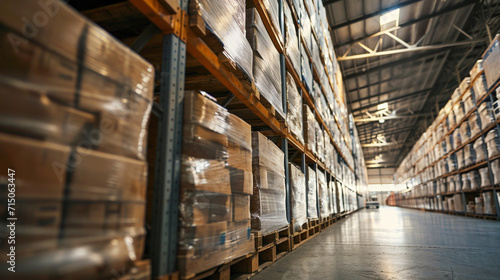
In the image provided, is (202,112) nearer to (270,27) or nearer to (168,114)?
(168,114)

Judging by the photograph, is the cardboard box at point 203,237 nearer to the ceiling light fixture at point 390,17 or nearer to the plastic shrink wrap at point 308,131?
the plastic shrink wrap at point 308,131

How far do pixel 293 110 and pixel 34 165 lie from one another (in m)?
3.40

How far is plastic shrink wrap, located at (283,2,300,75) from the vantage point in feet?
Result: 12.5

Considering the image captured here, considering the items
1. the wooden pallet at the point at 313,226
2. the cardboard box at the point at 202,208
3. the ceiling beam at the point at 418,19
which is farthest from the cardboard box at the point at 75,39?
the ceiling beam at the point at 418,19

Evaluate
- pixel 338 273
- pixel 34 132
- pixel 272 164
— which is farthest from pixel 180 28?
pixel 338 273

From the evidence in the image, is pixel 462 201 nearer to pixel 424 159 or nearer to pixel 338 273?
pixel 424 159

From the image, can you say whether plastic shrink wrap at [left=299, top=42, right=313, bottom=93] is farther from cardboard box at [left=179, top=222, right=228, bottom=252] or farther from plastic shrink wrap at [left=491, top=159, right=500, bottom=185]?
plastic shrink wrap at [left=491, top=159, right=500, bottom=185]

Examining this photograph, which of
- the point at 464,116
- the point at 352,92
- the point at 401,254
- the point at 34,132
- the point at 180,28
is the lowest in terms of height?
the point at 401,254

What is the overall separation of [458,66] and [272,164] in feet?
47.6

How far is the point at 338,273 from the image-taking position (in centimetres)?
231

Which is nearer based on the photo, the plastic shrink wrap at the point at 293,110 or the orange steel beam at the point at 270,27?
the orange steel beam at the point at 270,27

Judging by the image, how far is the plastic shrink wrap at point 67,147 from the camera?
2.48ft

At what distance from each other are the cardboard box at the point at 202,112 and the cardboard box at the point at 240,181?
0.29m

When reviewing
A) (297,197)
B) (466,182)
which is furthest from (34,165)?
(466,182)
